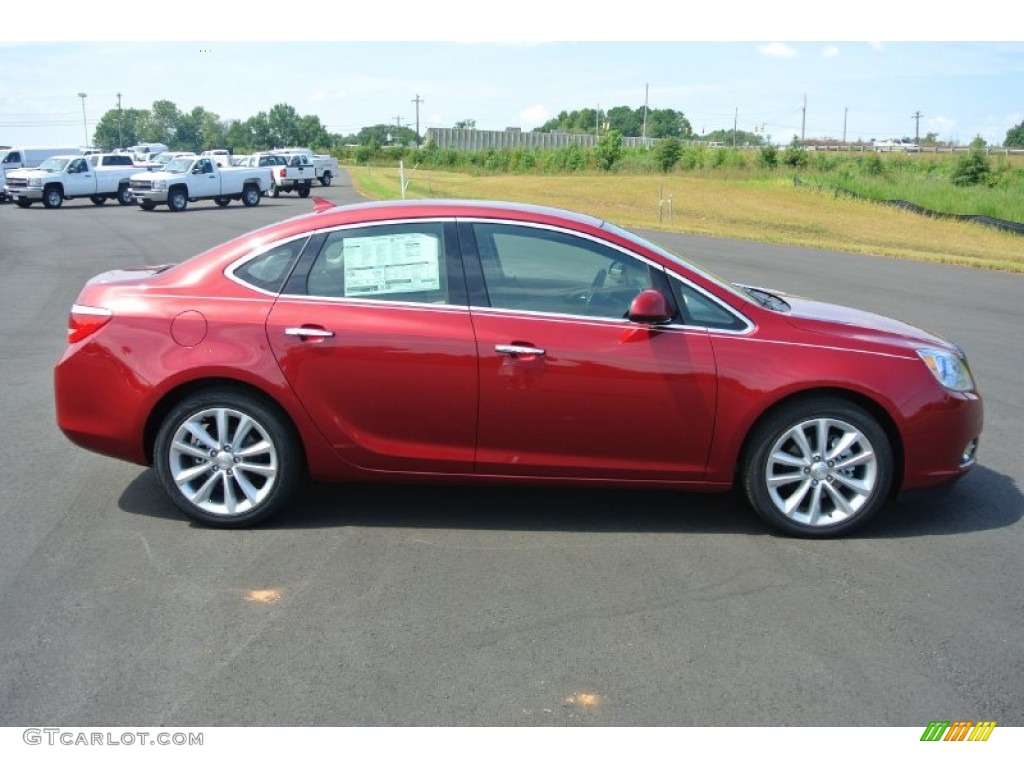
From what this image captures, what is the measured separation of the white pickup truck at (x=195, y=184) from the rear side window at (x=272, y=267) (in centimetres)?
3304

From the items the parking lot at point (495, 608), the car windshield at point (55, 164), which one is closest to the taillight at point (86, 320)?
the parking lot at point (495, 608)

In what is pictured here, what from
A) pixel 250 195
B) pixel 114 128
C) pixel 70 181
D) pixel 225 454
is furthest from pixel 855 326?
pixel 114 128

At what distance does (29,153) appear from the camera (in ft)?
147

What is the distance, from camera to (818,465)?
18.1 feet

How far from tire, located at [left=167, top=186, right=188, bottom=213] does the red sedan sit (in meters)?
33.1

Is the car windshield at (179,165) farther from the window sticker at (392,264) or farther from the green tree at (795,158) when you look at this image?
the window sticker at (392,264)

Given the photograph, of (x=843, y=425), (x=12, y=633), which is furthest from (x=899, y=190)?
(x=12, y=633)

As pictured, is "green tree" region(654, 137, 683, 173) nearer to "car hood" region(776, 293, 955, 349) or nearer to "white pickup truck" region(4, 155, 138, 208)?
"white pickup truck" region(4, 155, 138, 208)

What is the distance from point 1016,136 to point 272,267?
141 m

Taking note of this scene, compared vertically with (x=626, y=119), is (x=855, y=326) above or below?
below

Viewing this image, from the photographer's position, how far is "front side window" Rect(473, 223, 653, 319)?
18.2 feet

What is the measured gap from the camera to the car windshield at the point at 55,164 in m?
39.3

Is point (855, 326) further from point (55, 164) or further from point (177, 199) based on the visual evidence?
point (55, 164)

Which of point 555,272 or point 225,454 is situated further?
point 555,272
